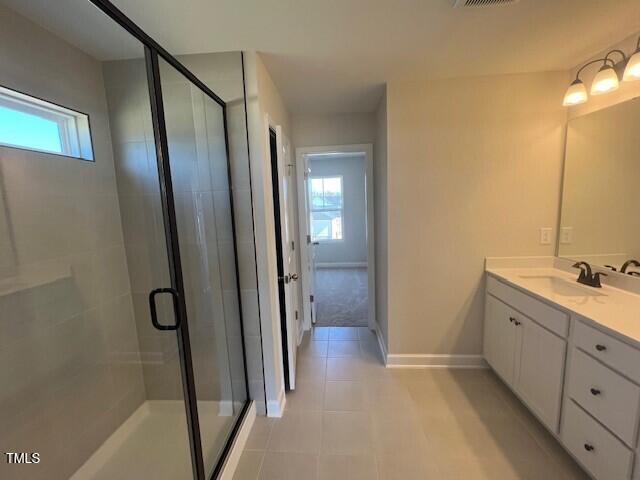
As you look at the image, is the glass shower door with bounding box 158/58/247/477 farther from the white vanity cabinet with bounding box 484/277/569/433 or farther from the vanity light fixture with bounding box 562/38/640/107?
the vanity light fixture with bounding box 562/38/640/107

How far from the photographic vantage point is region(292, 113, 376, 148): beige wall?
3.00 meters

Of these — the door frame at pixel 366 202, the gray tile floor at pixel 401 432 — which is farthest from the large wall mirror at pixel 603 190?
the door frame at pixel 366 202

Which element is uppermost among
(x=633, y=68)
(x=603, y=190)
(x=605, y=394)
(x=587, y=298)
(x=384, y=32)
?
(x=384, y=32)

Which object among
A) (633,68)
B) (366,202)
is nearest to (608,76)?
(633,68)

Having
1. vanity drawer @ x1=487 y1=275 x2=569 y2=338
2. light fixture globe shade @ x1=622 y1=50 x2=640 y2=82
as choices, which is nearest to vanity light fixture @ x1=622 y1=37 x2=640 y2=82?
light fixture globe shade @ x1=622 y1=50 x2=640 y2=82

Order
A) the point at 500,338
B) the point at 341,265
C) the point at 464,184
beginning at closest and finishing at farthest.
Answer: the point at 500,338
the point at 464,184
the point at 341,265

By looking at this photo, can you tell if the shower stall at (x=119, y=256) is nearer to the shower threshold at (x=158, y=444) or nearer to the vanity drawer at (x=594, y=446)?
the shower threshold at (x=158, y=444)

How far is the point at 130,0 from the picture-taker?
1.29 metres

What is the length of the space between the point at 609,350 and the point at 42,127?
2.91 metres

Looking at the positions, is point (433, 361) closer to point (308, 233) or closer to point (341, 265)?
point (308, 233)

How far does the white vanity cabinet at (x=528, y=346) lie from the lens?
1622mm

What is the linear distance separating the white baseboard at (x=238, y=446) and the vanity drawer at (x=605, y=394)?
1873 millimetres

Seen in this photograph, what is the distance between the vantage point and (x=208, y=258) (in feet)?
5.97

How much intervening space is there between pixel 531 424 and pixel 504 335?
56 cm
